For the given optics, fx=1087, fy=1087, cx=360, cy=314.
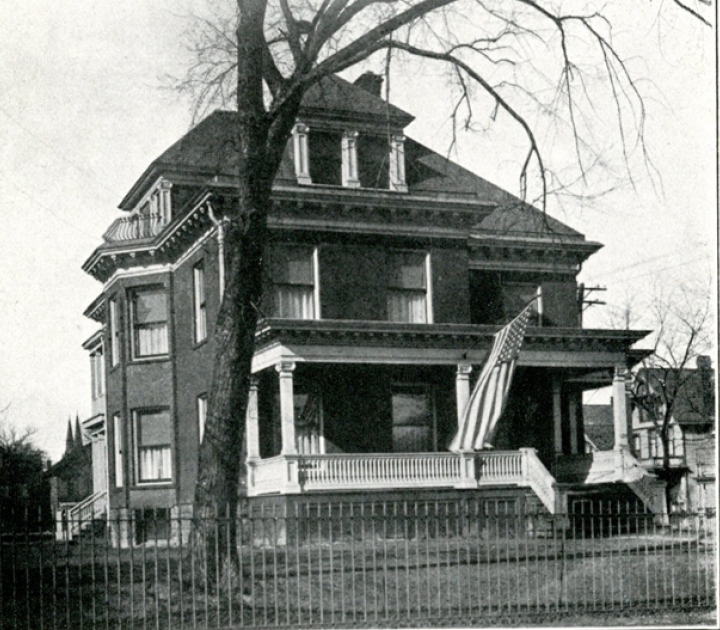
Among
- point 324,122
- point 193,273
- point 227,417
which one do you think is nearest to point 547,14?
point 227,417

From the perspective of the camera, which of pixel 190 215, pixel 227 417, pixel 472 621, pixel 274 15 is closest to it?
pixel 472 621

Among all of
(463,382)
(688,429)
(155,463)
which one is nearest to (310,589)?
(463,382)

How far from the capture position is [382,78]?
16406mm

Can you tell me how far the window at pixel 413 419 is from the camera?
26.3 meters

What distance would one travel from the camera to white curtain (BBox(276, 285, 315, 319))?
25.0 metres

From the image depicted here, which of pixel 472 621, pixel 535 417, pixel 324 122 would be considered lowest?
pixel 472 621

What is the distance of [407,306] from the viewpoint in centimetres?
2611

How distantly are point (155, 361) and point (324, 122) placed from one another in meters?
7.53

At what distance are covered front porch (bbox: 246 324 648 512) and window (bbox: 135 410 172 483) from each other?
387 cm

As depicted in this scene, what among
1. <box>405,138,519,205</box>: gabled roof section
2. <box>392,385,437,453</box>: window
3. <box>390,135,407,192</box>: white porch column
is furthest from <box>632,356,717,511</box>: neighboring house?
<box>390,135,407,192</box>: white porch column

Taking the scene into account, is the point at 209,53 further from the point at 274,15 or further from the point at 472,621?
the point at 472,621

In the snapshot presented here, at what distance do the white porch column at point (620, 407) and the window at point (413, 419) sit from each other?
14.3ft

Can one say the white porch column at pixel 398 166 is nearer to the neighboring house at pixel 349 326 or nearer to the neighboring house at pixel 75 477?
the neighboring house at pixel 349 326

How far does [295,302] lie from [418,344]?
119 inches
